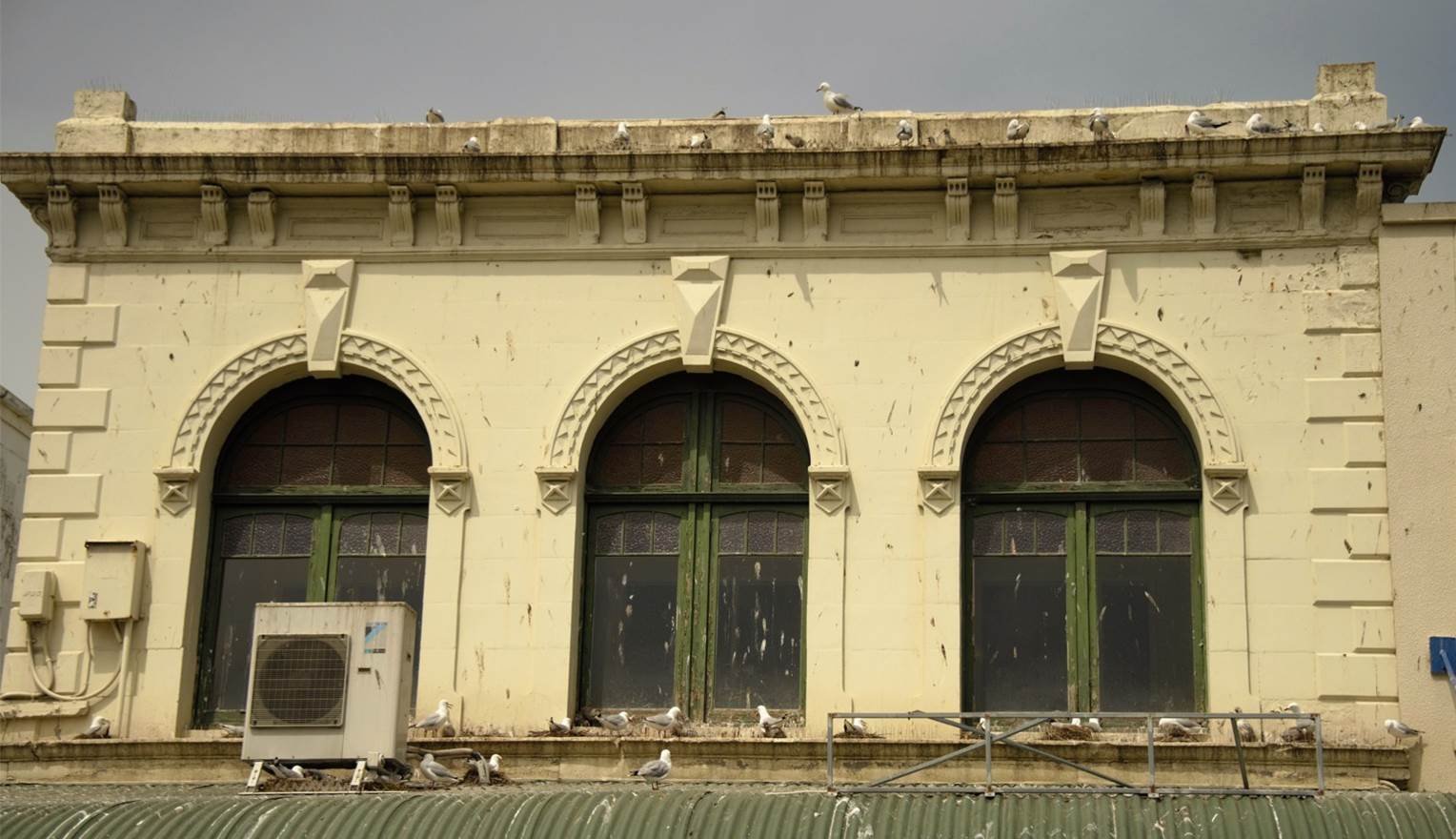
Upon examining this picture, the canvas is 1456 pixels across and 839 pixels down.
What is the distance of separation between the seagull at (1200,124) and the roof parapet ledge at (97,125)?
1089 centimetres

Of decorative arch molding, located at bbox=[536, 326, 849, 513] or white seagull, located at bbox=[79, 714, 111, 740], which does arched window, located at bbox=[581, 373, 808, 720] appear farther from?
white seagull, located at bbox=[79, 714, 111, 740]

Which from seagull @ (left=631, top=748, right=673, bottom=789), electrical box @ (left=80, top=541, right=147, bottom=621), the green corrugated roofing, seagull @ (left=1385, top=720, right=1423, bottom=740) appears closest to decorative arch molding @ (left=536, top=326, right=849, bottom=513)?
seagull @ (left=631, top=748, right=673, bottom=789)

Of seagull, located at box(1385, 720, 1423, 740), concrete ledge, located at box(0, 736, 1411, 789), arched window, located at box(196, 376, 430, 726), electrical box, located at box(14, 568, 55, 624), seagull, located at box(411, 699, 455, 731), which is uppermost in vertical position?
arched window, located at box(196, 376, 430, 726)

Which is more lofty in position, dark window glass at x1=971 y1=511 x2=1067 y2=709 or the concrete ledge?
dark window glass at x1=971 y1=511 x2=1067 y2=709

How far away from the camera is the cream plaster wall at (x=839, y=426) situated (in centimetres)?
2236

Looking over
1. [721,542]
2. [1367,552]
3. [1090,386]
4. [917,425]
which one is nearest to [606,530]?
[721,542]

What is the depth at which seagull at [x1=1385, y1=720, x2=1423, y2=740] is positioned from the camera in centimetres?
2153

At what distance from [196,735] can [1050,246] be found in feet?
31.7

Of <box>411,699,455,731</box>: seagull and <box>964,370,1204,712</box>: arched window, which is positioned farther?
<box>964,370,1204,712</box>: arched window

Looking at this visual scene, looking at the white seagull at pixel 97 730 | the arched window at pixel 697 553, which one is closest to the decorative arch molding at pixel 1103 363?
the arched window at pixel 697 553

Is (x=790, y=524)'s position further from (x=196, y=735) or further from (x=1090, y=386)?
(x=196, y=735)

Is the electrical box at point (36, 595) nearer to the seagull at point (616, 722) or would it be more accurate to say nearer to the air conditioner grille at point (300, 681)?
the air conditioner grille at point (300, 681)

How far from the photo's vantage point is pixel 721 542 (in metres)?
23.5

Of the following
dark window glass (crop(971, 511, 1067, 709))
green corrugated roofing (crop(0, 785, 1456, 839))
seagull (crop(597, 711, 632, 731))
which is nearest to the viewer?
green corrugated roofing (crop(0, 785, 1456, 839))
